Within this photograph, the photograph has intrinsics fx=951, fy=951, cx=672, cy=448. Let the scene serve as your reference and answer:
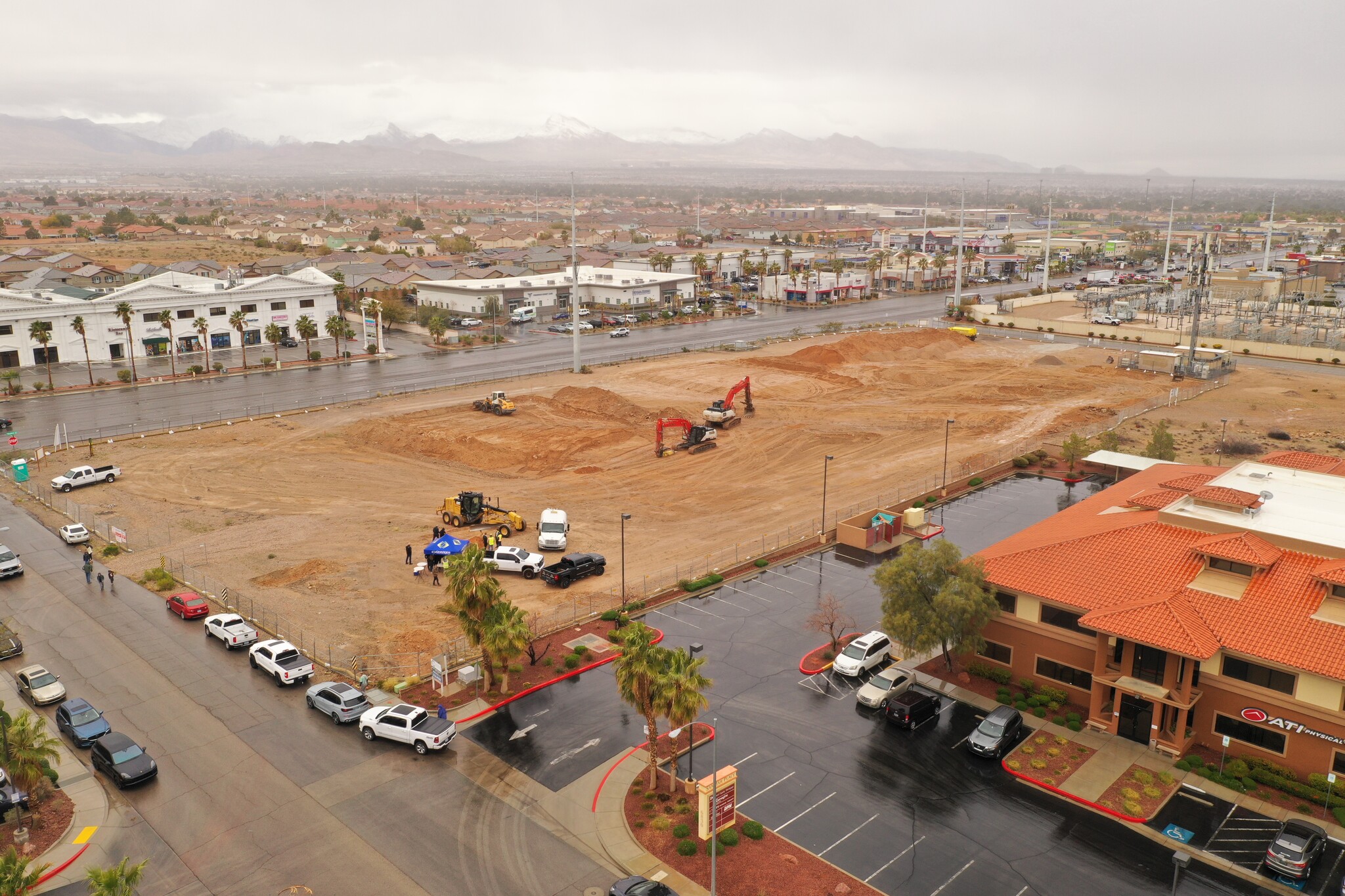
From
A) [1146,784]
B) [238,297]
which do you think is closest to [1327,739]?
[1146,784]

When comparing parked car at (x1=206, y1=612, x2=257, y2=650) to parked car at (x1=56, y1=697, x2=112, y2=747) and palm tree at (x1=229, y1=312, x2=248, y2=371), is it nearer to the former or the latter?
parked car at (x1=56, y1=697, x2=112, y2=747)

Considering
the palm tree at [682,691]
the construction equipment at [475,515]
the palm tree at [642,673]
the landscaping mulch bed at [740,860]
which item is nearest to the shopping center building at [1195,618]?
the landscaping mulch bed at [740,860]

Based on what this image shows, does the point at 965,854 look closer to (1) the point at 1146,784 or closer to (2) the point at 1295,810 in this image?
(1) the point at 1146,784

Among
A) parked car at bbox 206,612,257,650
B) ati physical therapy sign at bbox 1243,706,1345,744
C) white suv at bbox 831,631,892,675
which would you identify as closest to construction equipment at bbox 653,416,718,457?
white suv at bbox 831,631,892,675

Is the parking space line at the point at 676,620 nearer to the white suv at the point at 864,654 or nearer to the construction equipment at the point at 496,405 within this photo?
the white suv at the point at 864,654

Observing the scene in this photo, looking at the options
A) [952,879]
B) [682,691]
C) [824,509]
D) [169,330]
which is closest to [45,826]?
[682,691]

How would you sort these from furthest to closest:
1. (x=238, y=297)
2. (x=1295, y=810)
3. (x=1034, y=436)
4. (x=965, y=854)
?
(x=238, y=297) → (x=1034, y=436) → (x=1295, y=810) → (x=965, y=854)
